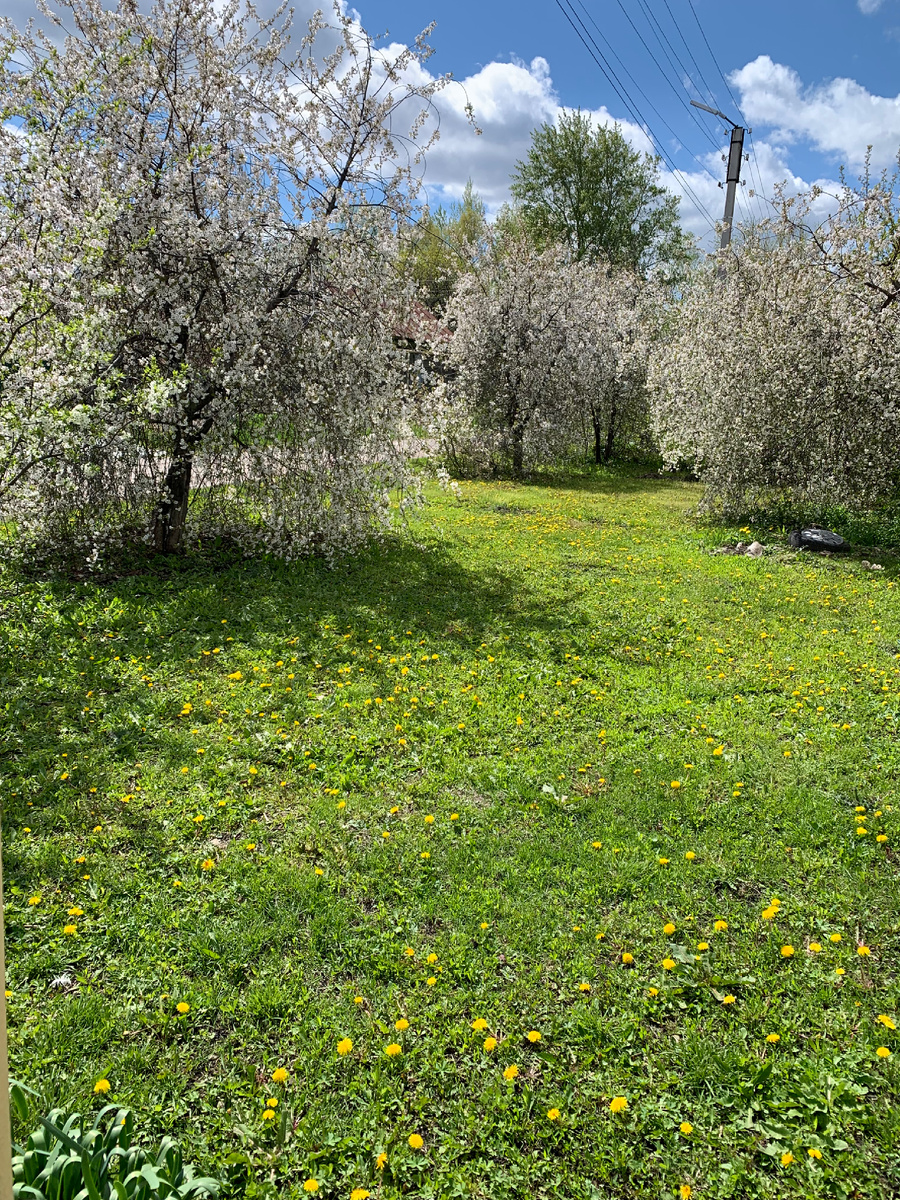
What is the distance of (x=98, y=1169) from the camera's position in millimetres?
1926

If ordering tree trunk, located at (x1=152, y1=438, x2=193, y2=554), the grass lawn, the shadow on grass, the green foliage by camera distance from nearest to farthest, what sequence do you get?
the green foliage, the grass lawn, the shadow on grass, tree trunk, located at (x1=152, y1=438, x2=193, y2=554)

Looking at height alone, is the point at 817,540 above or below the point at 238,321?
below

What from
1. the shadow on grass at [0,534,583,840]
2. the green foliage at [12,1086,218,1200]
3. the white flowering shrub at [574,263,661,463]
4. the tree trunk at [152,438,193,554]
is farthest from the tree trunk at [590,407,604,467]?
the green foliage at [12,1086,218,1200]

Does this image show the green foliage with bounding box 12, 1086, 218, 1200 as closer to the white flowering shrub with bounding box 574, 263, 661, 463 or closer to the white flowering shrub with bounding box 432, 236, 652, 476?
the white flowering shrub with bounding box 432, 236, 652, 476

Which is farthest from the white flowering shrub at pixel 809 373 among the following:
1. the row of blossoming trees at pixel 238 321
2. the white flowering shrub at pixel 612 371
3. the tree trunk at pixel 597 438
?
the tree trunk at pixel 597 438

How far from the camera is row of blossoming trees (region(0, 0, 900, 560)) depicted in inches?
253

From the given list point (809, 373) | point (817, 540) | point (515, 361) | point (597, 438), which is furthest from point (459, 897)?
point (597, 438)

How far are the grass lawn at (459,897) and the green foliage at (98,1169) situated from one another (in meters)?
0.30

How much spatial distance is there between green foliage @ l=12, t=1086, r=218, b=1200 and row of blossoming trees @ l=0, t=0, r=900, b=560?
190 inches

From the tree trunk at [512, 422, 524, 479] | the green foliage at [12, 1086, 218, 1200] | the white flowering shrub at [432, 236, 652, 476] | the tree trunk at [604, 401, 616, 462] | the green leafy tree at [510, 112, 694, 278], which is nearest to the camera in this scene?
the green foliage at [12, 1086, 218, 1200]

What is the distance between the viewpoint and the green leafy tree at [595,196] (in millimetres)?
35656

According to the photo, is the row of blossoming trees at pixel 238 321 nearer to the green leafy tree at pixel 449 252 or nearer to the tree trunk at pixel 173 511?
the tree trunk at pixel 173 511

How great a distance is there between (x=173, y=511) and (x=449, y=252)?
25.4m

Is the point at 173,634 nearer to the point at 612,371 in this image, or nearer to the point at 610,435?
the point at 612,371
